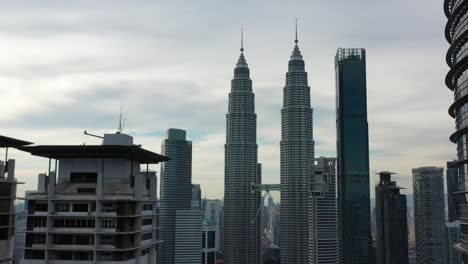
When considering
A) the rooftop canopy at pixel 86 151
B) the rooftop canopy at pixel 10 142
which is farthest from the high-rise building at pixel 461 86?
the rooftop canopy at pixel 10 142

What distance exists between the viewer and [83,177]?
78.6 m

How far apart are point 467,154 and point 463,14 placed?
1877cm

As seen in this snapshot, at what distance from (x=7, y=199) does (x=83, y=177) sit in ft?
46.3

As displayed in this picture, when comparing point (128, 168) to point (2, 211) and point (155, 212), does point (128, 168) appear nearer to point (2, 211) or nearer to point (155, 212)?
point (155, 212)

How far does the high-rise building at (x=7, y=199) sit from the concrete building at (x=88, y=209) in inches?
199

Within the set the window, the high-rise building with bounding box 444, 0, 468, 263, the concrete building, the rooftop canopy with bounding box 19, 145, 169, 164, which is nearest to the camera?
the high-rise building with bounding box 444, 0, 468, 263

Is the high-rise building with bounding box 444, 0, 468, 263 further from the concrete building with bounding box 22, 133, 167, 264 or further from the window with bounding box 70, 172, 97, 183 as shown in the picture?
the window with bounding box 70, 172, 97, 183

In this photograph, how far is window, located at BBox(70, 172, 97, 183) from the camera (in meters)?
78.1

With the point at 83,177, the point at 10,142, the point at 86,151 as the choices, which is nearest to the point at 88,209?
the point at 83,177

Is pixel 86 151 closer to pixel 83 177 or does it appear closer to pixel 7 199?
pixel 83 177

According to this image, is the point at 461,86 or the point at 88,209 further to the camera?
the point at 88,209

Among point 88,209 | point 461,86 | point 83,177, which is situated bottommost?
point 88,209

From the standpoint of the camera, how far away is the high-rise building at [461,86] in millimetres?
63531

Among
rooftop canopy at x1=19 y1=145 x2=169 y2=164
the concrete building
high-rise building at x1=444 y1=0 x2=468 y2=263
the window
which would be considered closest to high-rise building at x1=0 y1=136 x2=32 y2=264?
rooftop canopy at x1=19 y1=145 x2=169 y2=164
